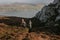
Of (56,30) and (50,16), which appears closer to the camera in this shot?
(56,30)

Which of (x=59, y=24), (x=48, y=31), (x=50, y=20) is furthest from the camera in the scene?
(x=50, y=20)

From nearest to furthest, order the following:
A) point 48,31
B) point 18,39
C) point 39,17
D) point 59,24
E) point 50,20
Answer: point 18,39 → point 48,31 → point 59,24 → point 50,20 → point 39,17

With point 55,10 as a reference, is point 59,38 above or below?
below

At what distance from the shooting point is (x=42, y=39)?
88375 mm

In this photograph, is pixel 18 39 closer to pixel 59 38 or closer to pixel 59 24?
pixel 59 38

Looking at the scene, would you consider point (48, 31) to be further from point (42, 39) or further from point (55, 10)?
point (55, 10)

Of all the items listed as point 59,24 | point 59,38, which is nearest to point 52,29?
point 59,24

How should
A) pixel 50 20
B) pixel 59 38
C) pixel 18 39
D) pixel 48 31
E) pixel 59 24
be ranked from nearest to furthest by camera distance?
pixel 18 39
pixel 59 38
pixel 48 31
pixel 59 24
pixel 50 20

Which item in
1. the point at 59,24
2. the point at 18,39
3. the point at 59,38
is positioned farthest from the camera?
the point at 59,24

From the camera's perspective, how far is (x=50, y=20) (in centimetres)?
13875

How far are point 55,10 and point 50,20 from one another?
10678mm

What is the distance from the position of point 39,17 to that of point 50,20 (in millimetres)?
20512

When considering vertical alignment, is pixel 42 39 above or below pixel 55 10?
below

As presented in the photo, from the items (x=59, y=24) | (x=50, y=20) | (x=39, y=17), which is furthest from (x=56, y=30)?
(x=39, y=17)
